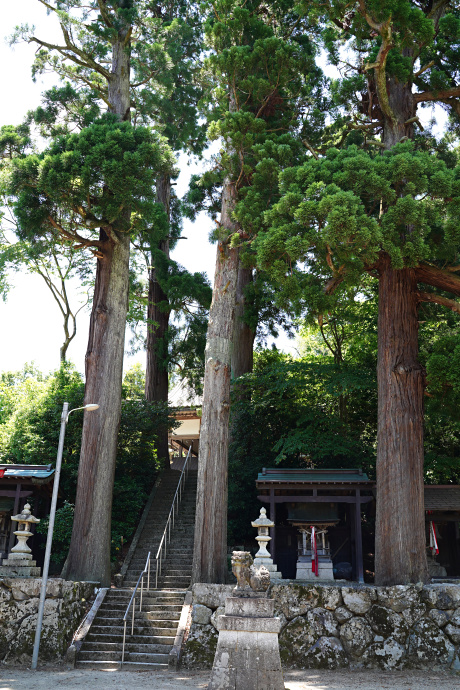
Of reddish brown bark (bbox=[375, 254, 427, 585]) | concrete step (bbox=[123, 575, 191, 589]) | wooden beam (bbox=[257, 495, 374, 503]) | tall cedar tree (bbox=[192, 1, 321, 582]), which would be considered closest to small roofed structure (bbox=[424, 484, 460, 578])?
wooden beam (bbox=[257, 495, 374, 503])

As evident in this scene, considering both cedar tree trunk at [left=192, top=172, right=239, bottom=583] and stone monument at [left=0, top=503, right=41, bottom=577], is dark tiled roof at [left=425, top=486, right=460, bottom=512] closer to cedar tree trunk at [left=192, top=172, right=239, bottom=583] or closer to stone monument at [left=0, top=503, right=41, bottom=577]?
cedar tree trunk at [left=192, top=172, right=239, bottom=583]

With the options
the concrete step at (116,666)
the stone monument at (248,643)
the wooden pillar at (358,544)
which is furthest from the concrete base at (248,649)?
the wooden pillar at (358,544)

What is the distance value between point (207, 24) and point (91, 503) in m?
10.7

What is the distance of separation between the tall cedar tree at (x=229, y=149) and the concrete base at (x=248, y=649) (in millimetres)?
4438

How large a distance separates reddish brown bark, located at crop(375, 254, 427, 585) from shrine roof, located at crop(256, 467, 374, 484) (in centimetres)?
167

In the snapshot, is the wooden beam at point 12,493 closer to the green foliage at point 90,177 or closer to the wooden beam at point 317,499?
the wooden beam at point 317,499

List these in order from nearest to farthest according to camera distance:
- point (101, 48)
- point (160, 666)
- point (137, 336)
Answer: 1. point (160, 666)
2. point (101, 48)
3. point (137, 336)

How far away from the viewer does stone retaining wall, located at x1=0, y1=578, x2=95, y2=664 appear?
9118 mm

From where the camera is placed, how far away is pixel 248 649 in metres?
6.02

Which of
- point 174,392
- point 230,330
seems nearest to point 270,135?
point 230,330

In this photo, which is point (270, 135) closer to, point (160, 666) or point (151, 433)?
point (151, 433)

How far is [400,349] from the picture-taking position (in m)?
10.5

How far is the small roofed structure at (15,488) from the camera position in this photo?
38.9 ft

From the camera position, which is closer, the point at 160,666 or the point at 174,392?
the point at 160,666
